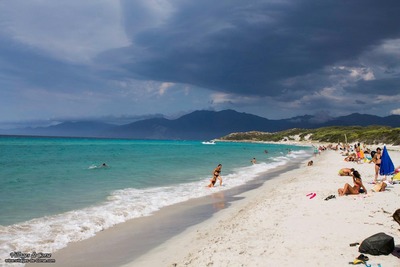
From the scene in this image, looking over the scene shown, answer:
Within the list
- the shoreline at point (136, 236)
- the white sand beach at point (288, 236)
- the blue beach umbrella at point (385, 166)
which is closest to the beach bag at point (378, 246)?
the white sand beach at point (288, 236)

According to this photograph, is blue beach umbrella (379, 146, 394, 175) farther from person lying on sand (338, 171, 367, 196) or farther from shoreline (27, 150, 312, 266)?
shoreline (27, 150, 312, 266)

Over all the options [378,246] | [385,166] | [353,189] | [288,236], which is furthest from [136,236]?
[385,166]

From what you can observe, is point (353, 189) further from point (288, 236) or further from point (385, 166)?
point (288, 236)

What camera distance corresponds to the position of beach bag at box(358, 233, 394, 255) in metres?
6.39

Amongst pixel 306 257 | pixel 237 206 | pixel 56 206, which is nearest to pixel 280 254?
pixel 306 257

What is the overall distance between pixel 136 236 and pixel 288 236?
15.6 ft

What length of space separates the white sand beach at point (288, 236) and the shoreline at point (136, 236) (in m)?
0.45

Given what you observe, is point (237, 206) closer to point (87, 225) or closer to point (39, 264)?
point (87, 225)

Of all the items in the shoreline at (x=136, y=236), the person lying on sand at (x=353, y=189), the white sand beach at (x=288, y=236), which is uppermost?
the person lying on sand at (x=353, y=189)

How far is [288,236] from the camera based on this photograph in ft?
25.9

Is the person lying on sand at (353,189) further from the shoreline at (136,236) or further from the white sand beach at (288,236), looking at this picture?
the shoreline at (136,236)

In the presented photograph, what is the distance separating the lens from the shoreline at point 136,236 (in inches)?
305

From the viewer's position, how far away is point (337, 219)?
9273 mm

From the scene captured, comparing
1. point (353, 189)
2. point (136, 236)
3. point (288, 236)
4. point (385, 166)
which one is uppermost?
point (385, 166)
